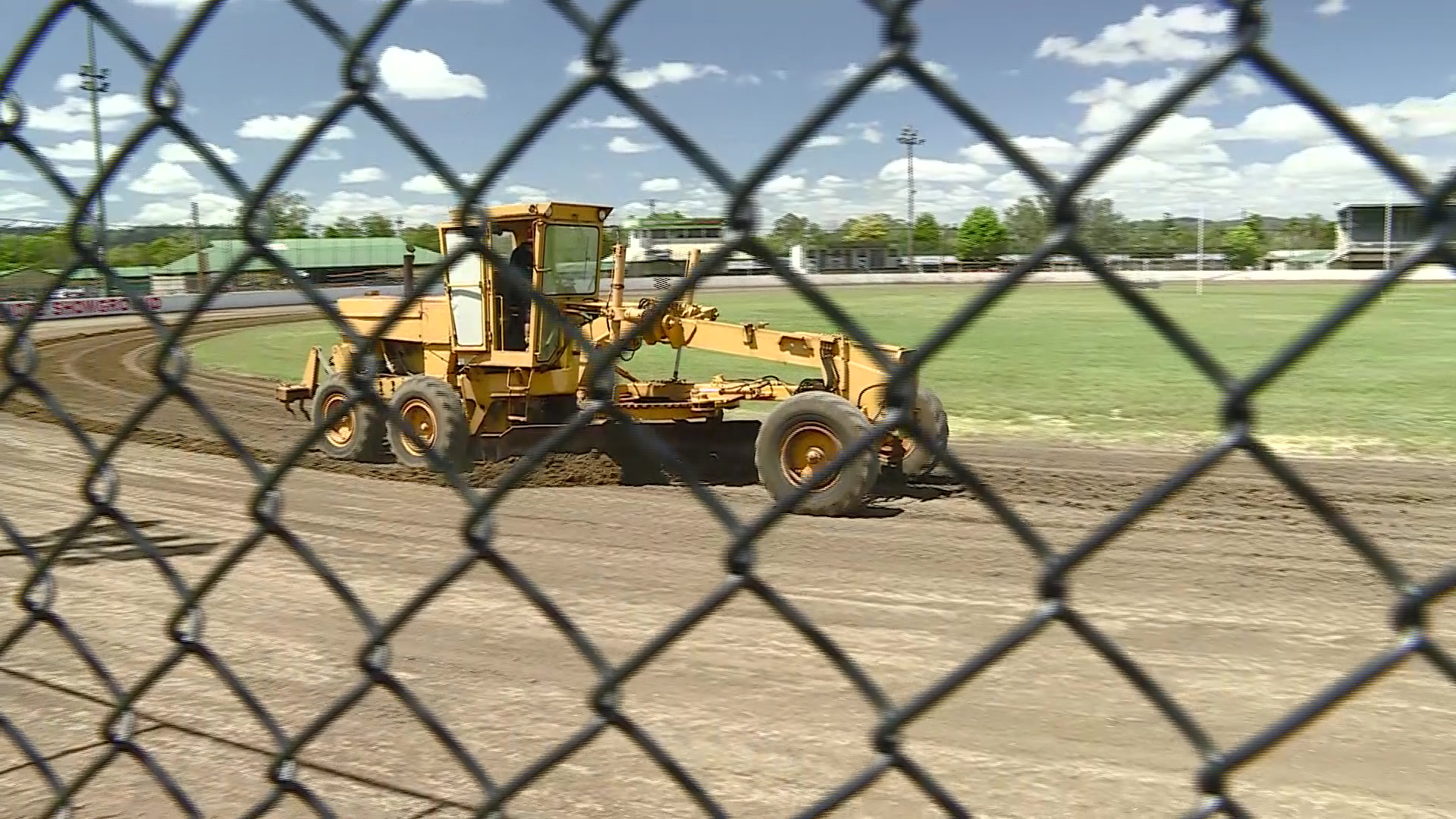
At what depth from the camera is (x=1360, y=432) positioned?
12.8 m

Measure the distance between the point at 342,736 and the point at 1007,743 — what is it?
264 cm

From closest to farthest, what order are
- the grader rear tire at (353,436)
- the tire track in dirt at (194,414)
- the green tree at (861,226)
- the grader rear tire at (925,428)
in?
the green tree at (861,226) → the grader rear tire at (925,428) → the tire track in dirt at (194,414) → the grader rear tire at (353,436)

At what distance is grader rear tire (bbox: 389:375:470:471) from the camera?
34.8ft

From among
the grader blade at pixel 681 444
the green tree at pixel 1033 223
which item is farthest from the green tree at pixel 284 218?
the grader blade at pixel 681 444

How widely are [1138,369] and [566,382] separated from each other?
→ 1165 cm

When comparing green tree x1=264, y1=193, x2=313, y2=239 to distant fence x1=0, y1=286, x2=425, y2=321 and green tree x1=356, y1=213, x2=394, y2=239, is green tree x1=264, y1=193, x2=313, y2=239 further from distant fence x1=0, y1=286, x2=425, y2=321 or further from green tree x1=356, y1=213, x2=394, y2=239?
distant fence x1=0, y1=286, x2=425, y2=321

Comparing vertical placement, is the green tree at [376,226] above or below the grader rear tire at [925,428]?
above

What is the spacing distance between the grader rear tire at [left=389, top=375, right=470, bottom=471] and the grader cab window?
1465mm

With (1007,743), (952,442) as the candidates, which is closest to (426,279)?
(1007,743)

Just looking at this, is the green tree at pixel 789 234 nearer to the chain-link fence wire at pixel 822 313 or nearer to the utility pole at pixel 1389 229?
the chain-link fence wire at pixel 822 313

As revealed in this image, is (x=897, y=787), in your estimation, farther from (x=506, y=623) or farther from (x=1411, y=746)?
(x=506, y=623)

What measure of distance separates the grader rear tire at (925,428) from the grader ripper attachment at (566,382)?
2cm

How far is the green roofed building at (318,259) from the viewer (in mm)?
1852

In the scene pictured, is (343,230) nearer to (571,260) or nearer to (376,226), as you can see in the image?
(376,226)
